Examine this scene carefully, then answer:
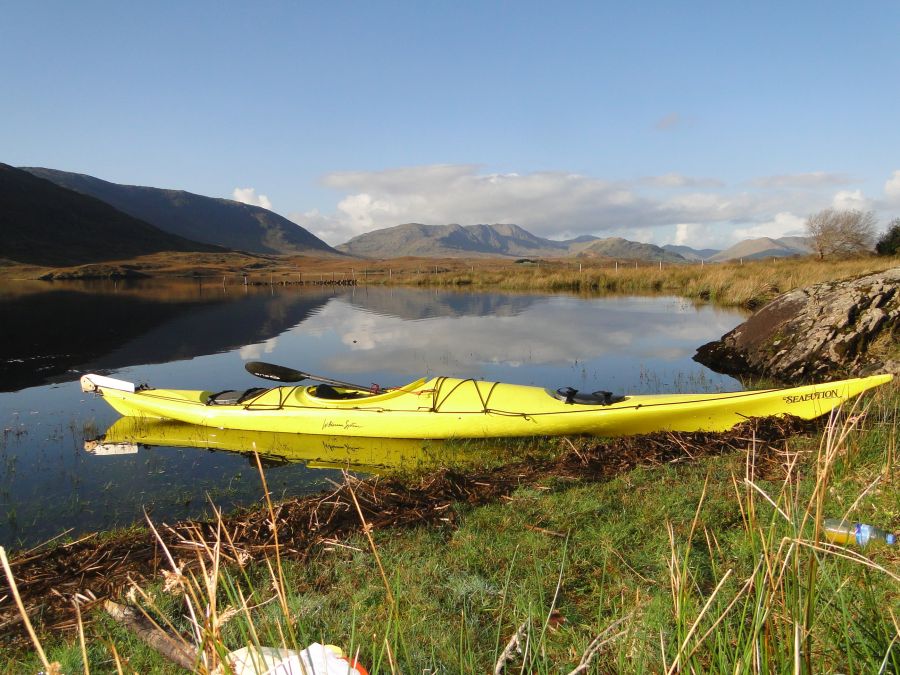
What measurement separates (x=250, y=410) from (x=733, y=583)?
8.11 metres

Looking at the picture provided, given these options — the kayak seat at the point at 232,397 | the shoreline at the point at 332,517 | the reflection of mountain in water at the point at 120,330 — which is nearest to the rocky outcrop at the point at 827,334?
the shoreline at the point at 332,517

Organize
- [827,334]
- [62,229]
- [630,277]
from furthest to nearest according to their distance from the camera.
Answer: [62,229] < [630,277] < [827,334]

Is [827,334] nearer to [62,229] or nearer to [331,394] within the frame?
[331,394]

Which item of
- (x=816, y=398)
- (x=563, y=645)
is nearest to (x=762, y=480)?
(x=816, y=398)

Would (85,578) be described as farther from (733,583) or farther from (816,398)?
(816,398)

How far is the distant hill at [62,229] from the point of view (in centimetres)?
9658

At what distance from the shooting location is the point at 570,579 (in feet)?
12.9

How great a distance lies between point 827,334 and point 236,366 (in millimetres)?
14981

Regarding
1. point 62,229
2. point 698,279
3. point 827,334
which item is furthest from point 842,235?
point 62,229

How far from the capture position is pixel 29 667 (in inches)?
130

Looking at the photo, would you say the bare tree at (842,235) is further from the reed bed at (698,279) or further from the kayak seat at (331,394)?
the kayak seat at (331,394)

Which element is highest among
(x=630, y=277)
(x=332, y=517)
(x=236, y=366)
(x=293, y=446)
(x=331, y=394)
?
(x=630, y=277)

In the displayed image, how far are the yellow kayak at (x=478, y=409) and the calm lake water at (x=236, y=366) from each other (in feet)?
1.20

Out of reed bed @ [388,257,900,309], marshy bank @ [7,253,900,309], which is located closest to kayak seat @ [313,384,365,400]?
marshy bank @ [7,253,900,309]
